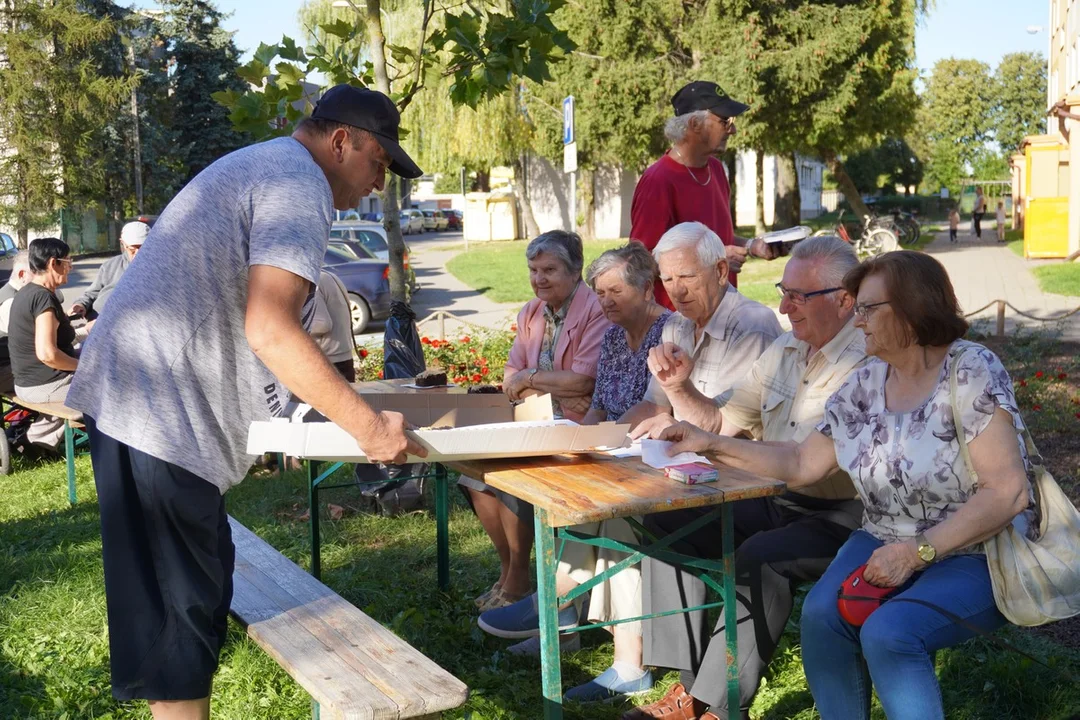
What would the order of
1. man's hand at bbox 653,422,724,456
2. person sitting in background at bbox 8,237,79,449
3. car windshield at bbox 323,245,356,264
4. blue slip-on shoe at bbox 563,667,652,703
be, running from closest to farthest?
1. man's hand at bbox 653,422,724,456
2. blue slip-on shoe at bbox 563,667,652,703
3. person sitting in background at bbox 8,237,79,449
4. car windshield at bbox 323,245,356,264

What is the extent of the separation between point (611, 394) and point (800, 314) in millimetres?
1029

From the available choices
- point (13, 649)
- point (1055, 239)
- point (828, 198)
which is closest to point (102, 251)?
point (1055, 239)

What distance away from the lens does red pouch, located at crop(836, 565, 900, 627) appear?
2.81m

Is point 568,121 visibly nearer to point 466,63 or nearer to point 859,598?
point 466,63

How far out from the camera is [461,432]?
2.78 m

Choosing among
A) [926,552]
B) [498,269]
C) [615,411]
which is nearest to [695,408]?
[615,411]

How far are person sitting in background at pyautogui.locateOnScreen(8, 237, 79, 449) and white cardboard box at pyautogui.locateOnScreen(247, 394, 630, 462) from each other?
398cm

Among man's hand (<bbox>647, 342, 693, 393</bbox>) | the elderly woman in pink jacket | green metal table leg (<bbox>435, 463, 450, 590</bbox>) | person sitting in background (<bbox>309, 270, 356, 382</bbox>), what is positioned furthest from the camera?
person sitting in background (<bbox>309, 270, 356, 382</bbox>)

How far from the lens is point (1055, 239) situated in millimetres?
22531

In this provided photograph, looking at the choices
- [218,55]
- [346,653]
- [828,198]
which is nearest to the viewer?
[346,653]

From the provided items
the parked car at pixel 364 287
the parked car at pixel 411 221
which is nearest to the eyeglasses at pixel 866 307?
the parked car at pixel 364 287

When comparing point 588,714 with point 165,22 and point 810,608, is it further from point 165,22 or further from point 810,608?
point 165,22

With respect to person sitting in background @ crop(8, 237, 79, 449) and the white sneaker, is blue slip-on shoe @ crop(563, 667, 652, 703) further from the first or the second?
person sitting in background @ crop(8, 237, 79, 449)

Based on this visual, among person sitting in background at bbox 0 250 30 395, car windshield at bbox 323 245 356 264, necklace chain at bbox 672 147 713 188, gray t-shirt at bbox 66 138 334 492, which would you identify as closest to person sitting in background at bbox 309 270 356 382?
necklace chain at bbox 672 147 713 188
